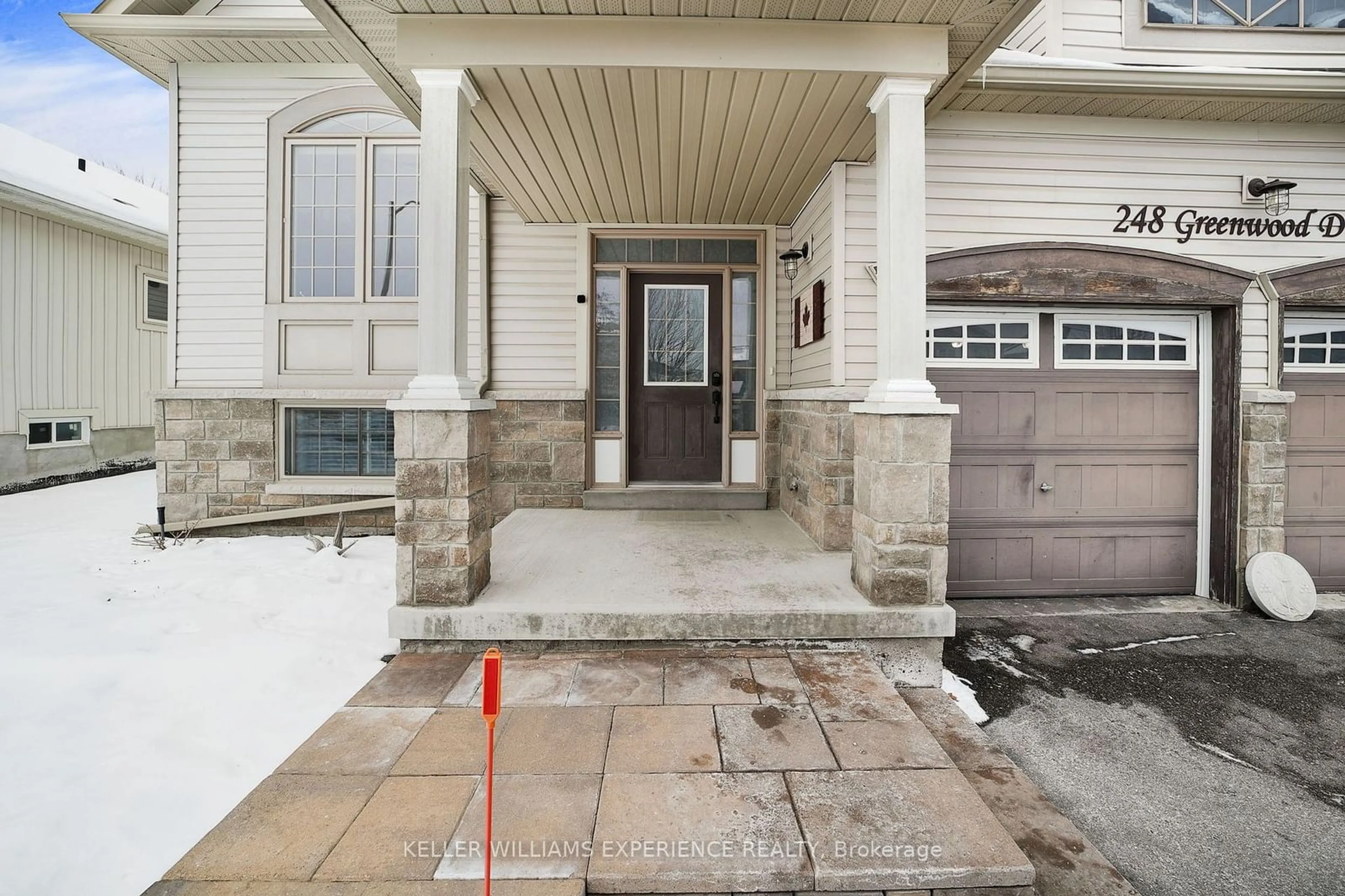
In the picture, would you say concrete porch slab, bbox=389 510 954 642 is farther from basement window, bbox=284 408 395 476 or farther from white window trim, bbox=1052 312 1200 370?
basement window, bbox=284 408 395 476

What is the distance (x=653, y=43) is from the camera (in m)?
2.78

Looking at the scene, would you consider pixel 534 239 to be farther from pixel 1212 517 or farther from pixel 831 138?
pixel 1212 517

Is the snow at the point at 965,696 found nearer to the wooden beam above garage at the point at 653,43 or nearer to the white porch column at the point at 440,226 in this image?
the white porch column at the point at 440,226

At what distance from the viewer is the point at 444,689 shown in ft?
8.00

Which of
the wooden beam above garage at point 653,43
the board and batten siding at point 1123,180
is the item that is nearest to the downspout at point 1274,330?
the board and batten siding at point 1123,180

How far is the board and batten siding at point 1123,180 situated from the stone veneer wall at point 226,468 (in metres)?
5.32

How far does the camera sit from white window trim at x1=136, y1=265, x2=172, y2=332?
827 centimetres

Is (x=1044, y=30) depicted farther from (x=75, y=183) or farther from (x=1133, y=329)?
(x=75, y=183)

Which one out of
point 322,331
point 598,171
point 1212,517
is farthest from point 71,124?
point 1212,517

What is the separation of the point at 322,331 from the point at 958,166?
531 cm

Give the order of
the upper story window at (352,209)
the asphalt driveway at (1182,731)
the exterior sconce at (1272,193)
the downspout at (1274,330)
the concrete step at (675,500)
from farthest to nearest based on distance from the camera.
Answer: the upper story window at (352,209) → the concrete step at (675,500) → the downspout at (1274,330) → the exterior sconce at (1272,193) → the asphalt driveway at (1182,731)

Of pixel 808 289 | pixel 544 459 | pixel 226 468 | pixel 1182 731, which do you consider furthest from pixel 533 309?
pixel 1182 731

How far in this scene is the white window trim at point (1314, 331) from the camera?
4305mm

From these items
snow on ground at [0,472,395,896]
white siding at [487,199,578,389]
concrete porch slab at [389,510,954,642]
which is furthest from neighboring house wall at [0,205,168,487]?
concrete porch slab at [389,510,954,642]
